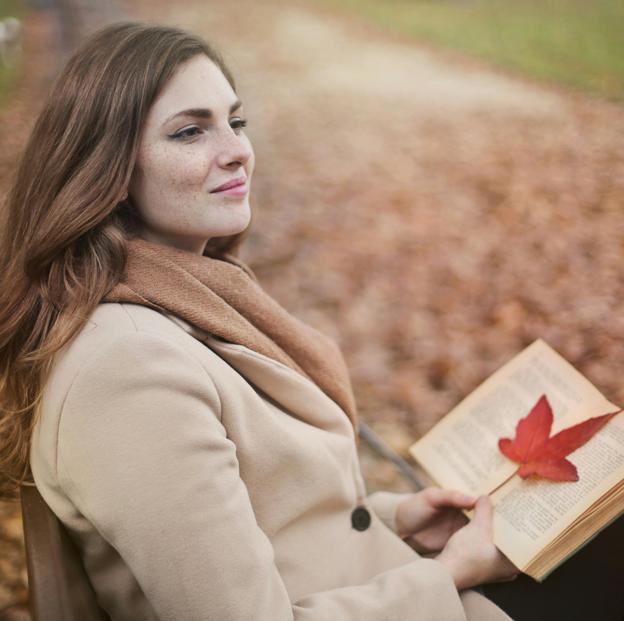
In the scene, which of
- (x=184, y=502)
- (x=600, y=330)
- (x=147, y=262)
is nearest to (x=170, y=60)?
(x=147, y=262)

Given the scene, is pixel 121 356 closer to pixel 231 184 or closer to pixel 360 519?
pixel 231 184

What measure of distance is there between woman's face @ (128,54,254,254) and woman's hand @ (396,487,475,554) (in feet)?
2.16

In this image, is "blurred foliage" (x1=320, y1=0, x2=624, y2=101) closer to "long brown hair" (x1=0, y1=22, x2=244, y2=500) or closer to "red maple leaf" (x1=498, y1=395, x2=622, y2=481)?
"red maple leaf" (x1=498, y1=395, x2=622, y2=481)

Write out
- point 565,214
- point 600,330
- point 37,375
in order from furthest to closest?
point 565,214 < point 600,330 < point 37,375

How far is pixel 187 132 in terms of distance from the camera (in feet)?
3.32

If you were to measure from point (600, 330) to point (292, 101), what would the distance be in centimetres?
144

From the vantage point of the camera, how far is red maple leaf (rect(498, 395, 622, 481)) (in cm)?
104

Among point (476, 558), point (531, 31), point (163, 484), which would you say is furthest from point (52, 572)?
point (531, 31)

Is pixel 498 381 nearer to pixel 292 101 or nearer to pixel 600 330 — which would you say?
pixel 600 330

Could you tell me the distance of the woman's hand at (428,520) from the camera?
1.21 metres

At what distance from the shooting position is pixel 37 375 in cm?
93

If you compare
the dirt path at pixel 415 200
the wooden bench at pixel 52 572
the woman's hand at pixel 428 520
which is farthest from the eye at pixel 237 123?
the dirt path at pixel 415 200

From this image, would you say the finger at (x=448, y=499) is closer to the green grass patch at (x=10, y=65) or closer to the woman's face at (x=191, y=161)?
the woman's face at (x=191, y=161)

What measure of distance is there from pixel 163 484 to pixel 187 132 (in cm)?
58
